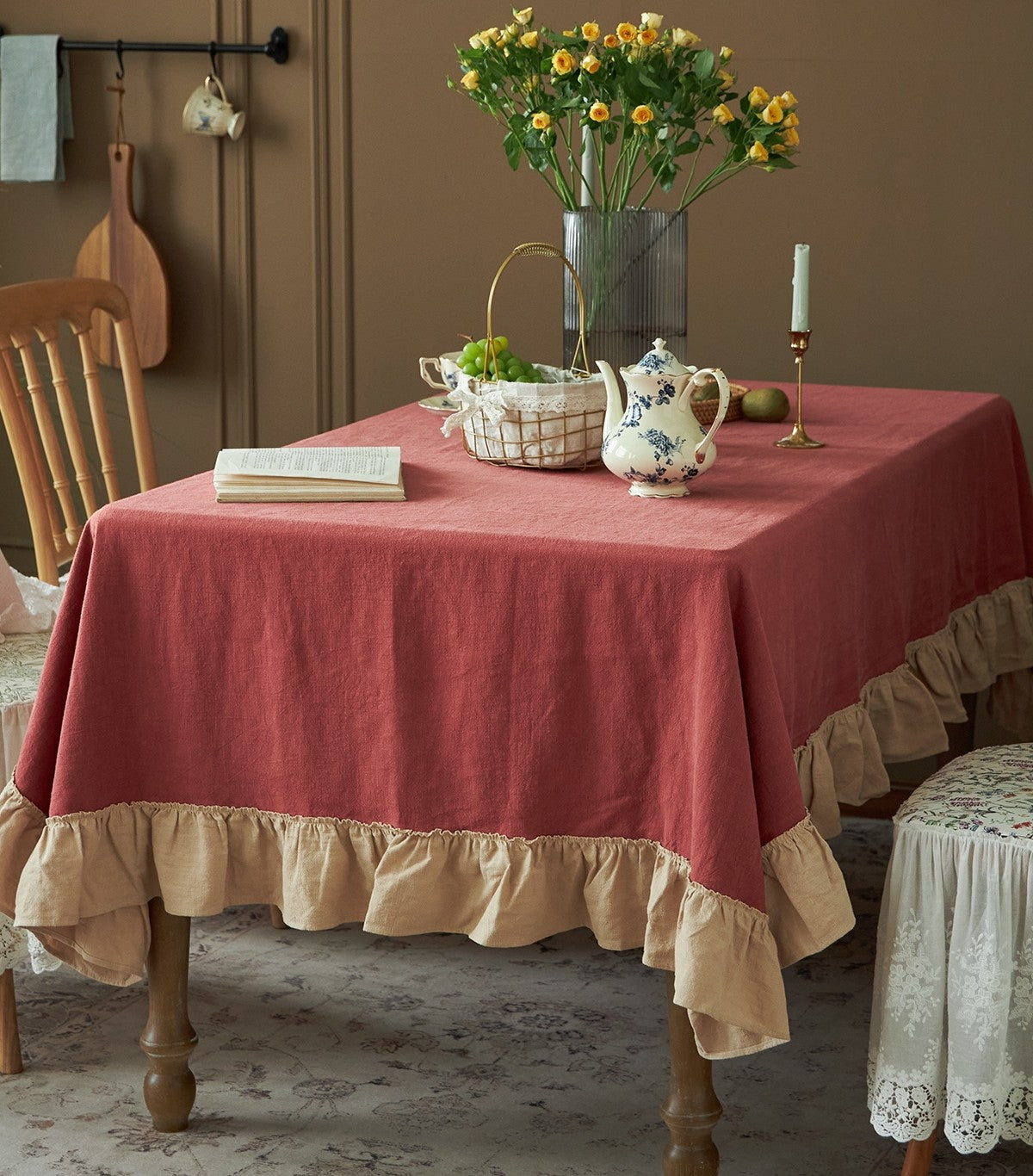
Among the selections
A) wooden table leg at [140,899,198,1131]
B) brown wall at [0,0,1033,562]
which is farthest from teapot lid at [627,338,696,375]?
brown wall at [0,0,1033,562]

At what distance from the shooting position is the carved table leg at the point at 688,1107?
1.82 m

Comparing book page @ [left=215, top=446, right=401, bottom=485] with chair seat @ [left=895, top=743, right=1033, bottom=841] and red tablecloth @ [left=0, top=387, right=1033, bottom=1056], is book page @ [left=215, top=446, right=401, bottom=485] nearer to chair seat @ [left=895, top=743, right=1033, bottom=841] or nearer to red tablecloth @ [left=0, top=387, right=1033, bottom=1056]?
red tablecloth @ [left=0, top=387, right=1033, bottom=1056]

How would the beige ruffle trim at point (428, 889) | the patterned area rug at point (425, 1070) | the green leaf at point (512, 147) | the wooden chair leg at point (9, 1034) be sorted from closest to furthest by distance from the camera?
the beige ruffle trim at point (428, 889) → the patterned area rug at point (425, 1070) → the wooden chair leg at point (9, 1034) → the green leaf at point (512, 147)

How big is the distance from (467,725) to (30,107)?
2.57 meters

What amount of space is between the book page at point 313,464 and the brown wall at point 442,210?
1.57 m

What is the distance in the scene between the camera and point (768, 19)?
3293 mm

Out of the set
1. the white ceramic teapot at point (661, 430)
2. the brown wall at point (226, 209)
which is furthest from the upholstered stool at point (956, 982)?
the brown wall at point (226, 209)

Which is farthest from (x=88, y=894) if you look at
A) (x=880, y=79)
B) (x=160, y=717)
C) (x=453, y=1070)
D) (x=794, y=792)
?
(x=880, y=79)

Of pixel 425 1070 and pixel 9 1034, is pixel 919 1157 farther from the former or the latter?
pixel 9 1034

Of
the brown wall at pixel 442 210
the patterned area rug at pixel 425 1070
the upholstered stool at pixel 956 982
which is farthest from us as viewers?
the brown wall at pixel 442 210

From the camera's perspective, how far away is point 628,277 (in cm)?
240

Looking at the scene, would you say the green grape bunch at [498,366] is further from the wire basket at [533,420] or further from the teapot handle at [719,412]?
the teapot handle at [719,412]

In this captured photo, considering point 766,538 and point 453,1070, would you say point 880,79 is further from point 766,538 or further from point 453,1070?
point 453,1070

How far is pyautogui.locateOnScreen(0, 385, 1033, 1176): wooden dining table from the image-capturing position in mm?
1714
